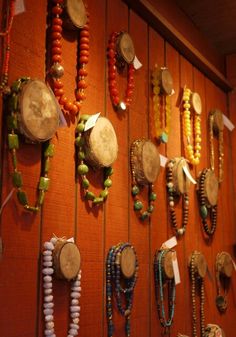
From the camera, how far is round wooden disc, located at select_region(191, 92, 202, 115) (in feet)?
6.99

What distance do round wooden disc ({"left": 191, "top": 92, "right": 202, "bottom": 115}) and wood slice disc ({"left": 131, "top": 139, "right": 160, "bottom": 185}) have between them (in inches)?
19.0

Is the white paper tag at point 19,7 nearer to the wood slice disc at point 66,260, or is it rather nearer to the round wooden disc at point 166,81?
the wood slice disc at point 66,260

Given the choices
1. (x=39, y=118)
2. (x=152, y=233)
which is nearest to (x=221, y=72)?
(x=152, y=233)

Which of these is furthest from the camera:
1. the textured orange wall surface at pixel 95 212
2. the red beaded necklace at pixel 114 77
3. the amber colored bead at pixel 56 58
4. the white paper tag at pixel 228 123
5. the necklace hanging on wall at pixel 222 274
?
the white paper tag at pixel 228 123

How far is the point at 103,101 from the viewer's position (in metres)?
1.57

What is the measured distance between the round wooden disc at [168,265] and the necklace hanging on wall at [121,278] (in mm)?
195

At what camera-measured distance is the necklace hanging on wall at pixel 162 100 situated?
6.12ft

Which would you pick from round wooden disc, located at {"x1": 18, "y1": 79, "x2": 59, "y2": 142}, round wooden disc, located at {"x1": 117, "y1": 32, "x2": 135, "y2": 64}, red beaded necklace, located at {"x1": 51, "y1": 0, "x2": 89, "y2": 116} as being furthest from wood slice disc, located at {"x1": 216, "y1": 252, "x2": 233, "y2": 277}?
round wooden disc, located at {"x1": 18, "y1": 79, "x2": 59, "y2": 142}

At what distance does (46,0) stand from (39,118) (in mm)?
383

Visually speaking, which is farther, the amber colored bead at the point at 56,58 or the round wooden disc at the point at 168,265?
the round wooden disc at the point at 168,265

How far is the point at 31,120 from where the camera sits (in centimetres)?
120

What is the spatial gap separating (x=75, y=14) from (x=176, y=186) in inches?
32.0

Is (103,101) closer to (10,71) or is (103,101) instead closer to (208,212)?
(10,71)

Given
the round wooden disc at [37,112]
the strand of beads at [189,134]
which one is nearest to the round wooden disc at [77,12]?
the round wooden disc at [37,112]
